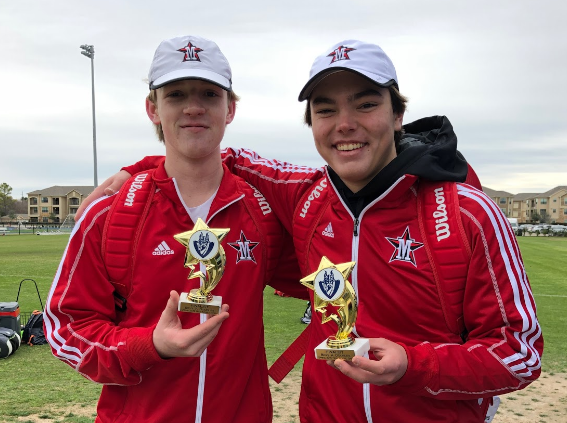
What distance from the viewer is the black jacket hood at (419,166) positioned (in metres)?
2.42

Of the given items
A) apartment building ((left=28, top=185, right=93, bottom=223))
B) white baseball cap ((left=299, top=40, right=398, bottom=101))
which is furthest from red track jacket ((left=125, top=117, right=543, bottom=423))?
apartment building ((left=28, top=185, right=93, bottom=223))

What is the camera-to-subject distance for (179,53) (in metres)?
2.62

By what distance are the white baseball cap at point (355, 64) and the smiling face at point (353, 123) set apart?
0.04 metres

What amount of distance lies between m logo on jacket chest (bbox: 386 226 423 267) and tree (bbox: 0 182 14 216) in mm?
98947

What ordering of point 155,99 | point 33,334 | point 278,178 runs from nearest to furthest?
point 155,99, point 278,178, point 33,334

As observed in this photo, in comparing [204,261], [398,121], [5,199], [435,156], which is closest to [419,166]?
[435,156]

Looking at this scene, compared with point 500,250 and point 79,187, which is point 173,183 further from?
point 79,187

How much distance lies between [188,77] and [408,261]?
1369mm

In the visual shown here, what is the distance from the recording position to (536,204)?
10331cm

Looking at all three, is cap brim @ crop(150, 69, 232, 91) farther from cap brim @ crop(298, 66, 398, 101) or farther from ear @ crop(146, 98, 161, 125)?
cap brim @ crop(298, 66, 398, 101)

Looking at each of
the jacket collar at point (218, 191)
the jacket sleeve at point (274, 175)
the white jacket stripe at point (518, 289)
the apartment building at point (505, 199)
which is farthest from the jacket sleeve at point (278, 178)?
the apartment building at point (505, 199)

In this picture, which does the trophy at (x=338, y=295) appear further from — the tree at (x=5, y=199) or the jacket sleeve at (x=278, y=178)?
the tree at (x=5, y=199)

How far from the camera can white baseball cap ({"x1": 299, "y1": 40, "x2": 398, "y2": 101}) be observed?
2.38m

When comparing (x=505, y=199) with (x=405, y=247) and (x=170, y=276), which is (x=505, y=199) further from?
(x=170, y=276)
